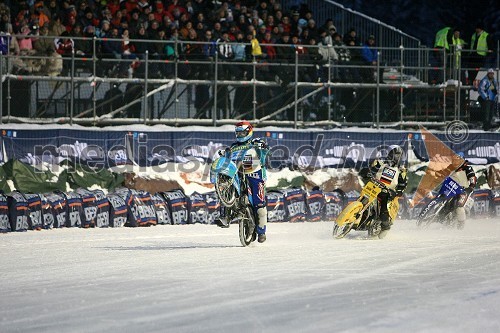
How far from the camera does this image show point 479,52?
2583cm

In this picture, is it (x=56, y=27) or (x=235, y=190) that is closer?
(x=235, y=190)

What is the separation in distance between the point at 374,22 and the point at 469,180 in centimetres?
811

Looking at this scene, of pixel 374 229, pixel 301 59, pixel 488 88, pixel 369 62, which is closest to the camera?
pixel 374 229

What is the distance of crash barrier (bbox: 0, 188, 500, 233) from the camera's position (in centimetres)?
1900

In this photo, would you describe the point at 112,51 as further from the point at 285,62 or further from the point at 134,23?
the point at 285,62

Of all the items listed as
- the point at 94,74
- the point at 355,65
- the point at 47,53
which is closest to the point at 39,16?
the point at 47,53

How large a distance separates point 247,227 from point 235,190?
2.27 feet

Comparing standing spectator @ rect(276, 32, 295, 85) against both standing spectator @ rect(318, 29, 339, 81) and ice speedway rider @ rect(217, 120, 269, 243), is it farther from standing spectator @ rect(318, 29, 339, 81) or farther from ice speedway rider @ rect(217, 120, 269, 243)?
ice speedway rider @ rect(217, 120, 269, 243)

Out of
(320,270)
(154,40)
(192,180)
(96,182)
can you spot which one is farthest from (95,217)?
(320,270)

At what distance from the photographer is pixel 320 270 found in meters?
12.7

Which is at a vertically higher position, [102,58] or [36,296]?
[102,58]

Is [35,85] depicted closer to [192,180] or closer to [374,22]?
[192,180]

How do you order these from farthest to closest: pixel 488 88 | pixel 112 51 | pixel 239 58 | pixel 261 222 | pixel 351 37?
pixel 351 37
pixel 488 88
pixel 239 58
pixel 112 51
pixel 261 222

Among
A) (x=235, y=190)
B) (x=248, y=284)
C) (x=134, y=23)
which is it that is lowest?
(x=248, y=284)
